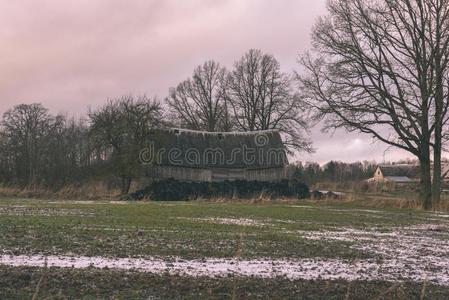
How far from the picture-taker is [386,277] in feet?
24.7

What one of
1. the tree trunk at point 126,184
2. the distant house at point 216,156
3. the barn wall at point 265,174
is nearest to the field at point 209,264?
the tree trunk at point 126,184

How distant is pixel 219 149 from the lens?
160 ft

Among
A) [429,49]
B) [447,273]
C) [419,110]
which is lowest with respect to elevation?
[447,273]

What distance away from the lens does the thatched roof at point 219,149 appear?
46.3 m

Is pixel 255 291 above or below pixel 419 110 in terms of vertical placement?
below

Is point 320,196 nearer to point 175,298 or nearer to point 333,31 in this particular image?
point 333,31

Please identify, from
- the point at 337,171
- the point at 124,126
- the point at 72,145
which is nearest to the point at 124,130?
the point at 124,126

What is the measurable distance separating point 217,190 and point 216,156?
5.82 meters

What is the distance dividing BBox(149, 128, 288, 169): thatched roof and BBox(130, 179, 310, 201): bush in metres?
2.96

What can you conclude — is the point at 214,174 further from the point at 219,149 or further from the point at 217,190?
the point at 217,190

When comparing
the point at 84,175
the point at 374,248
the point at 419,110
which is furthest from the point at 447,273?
the point at 84,175

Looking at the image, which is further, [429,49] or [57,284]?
[429,49]

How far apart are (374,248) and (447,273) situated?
2.42m

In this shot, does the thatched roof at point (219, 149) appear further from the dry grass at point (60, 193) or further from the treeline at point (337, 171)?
the treeline at point (337, 171)
